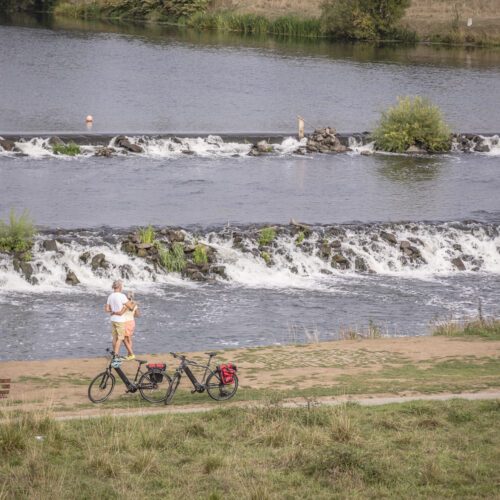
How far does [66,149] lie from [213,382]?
27.6m

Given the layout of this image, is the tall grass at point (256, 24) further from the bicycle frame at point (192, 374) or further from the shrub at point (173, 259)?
the bicycle frame at point (192, 374)

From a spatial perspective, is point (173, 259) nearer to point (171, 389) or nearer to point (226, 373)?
point (226, 373)

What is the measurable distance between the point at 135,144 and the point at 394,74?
87.6 ft

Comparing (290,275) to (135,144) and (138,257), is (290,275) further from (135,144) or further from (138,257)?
(135,144)

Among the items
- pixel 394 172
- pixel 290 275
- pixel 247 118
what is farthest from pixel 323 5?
pixel 290 275

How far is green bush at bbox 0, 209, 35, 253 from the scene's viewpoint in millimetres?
32656

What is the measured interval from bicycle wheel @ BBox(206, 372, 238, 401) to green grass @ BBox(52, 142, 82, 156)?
27462mm

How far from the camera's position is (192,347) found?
87.2 feet

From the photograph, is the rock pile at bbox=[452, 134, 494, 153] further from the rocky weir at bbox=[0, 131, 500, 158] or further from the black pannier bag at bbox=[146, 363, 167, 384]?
the black pannier bag at bbox=[146, 363, 167, 384]

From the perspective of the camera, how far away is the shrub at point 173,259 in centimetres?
3303

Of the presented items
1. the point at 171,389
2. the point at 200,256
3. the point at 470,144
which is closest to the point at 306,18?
the point at 470,144

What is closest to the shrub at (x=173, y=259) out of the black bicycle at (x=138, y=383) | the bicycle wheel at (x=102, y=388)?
the black bicycle at (x=138, y=383)

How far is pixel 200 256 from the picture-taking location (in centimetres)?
3350

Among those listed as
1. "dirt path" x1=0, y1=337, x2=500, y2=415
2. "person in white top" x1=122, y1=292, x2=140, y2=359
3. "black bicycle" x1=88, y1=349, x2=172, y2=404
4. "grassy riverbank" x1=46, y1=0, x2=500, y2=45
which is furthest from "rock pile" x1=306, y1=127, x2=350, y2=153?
"grassy riverbank" x1=46, y1=0, x2=500, y2=45
